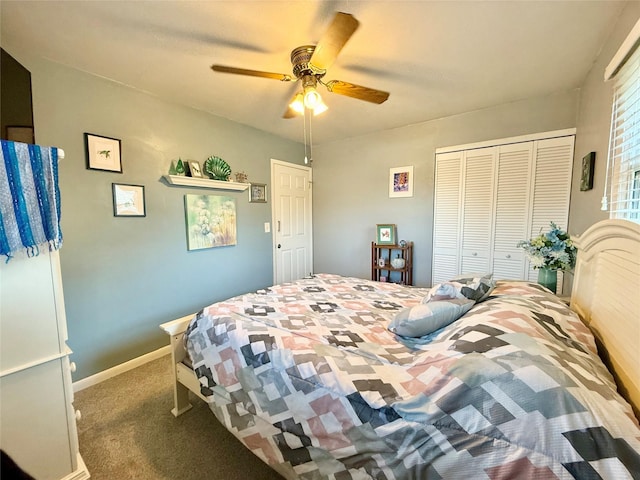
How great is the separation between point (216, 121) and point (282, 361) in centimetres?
274

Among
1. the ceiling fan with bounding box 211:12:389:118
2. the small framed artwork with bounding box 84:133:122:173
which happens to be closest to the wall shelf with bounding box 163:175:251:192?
the small framed artwork with bounding box 84:133:122:173

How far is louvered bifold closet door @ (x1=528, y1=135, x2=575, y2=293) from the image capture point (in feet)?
8.13

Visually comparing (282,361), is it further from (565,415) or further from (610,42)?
(610,42)

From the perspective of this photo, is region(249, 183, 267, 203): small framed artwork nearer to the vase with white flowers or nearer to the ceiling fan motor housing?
the ceiling fan motor housing

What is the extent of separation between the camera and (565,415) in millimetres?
694

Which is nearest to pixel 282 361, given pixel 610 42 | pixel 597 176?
pixel 597 176

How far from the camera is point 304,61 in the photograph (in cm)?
170

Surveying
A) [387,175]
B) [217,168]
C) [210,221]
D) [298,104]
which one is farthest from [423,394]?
[387,175]

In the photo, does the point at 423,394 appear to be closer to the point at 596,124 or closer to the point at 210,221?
the point at 596,124

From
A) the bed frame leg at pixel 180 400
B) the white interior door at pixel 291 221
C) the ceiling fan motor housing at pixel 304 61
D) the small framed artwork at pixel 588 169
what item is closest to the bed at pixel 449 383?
the bed frame leg at pixel 180 400

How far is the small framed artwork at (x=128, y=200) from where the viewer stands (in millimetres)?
2242

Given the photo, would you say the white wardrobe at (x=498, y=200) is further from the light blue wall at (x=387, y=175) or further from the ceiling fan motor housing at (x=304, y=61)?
the ceiling fan motor housing at (x=304, y=61)

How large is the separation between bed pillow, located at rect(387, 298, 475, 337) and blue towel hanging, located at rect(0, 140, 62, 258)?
67.3 inches

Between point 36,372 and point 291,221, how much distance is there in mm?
3047
